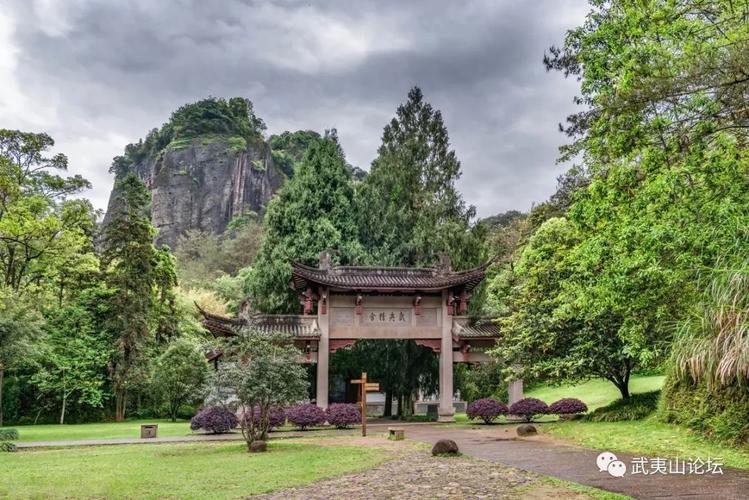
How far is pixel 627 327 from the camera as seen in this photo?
1171 cm

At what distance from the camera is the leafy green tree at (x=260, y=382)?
41.2ft

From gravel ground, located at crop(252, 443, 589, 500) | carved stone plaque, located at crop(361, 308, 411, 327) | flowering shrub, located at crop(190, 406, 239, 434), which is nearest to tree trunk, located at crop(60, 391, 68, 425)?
flowering shrub, located at crop(190, 406, 239, 434)

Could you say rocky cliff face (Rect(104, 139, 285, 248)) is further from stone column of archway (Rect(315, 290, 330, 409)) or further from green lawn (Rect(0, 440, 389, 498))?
green lawn (Rect(0, 440, 389, 498))

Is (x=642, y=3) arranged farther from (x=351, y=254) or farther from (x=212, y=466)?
(x=351, y=254)

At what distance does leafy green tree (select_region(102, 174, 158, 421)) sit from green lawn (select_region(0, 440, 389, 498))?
37.2 feet

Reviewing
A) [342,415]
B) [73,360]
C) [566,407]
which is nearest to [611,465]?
[566,407]

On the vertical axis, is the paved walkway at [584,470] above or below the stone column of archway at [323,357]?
below

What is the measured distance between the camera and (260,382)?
12609 mm

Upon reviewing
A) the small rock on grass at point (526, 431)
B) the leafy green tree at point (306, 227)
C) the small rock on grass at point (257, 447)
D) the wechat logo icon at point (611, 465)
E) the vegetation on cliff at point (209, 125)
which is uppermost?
the vegetation on cliff at point (209, 125)

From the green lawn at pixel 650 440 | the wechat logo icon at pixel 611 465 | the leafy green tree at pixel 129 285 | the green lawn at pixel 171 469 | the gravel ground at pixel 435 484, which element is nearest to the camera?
the gravel ground at pixel 435 484

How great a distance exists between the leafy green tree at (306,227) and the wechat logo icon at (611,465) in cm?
1449

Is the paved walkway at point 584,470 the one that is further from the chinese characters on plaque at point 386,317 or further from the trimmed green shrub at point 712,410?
the chinese characters on plaque at point 386,317

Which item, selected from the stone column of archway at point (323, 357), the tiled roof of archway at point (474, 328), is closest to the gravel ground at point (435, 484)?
the stone column of archway at point (323, 357)

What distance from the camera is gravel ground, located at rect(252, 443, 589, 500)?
22.6ft
